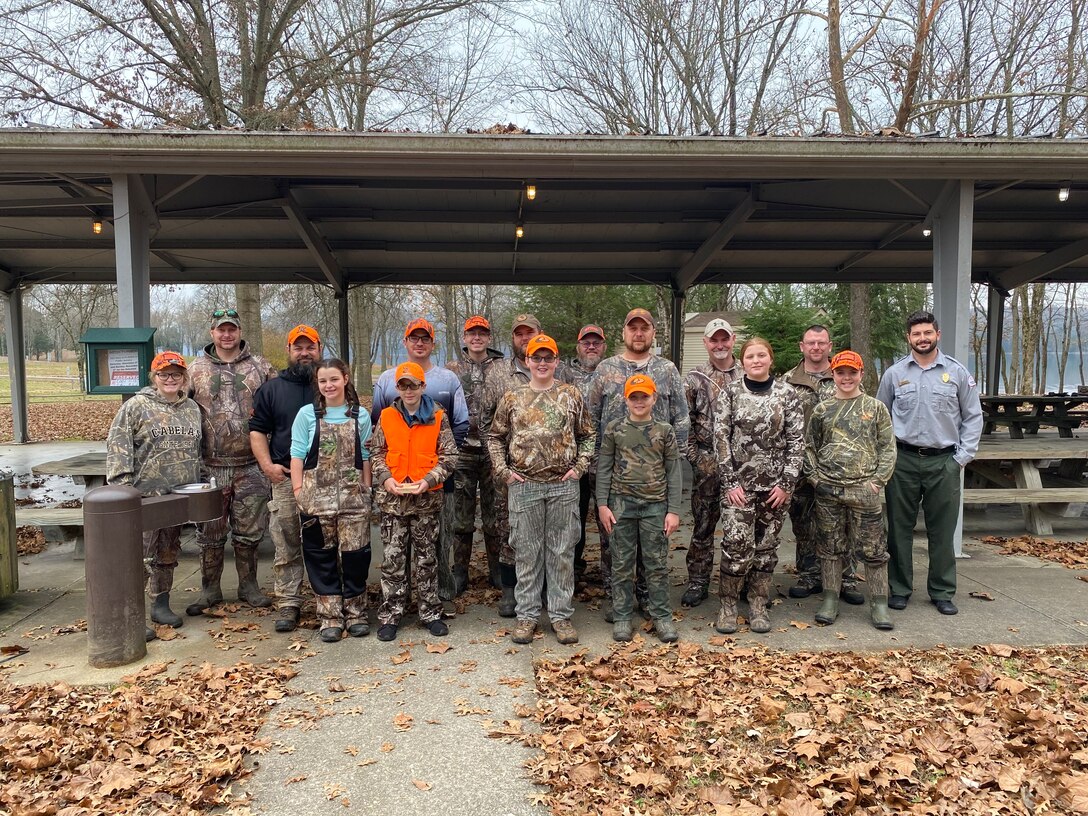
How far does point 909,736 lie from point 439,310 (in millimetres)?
36754


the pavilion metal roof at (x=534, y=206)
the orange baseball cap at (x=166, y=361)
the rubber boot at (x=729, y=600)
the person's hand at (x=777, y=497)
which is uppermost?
the pavilion metal roof at (x=534, y=206)

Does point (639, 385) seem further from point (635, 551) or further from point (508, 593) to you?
point (508, 593)

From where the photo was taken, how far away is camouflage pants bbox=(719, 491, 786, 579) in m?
4.61

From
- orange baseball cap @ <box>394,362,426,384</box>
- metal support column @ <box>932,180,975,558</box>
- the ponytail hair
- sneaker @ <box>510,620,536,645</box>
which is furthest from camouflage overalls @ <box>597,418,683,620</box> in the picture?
metal support column @ <box>932,180,975,558</box>

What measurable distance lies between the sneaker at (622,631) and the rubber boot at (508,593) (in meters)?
0.80

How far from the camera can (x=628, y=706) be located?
11.8 feet

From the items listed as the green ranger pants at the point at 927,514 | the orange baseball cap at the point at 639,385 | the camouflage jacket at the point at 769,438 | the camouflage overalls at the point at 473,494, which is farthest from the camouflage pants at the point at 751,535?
the camouflage overalls at the point at 473,494

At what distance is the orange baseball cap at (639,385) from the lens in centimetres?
440

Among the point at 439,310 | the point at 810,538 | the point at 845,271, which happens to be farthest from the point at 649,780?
the point at 439,310

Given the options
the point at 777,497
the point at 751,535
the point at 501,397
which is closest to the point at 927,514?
the point at 777,497

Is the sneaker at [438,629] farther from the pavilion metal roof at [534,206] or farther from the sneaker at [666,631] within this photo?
the pavilion metal roof at [534,206]

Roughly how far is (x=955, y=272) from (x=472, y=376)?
186 inches

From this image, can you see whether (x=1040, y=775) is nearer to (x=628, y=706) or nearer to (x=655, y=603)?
(x=628, y=706)

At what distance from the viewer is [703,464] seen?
504 cm
